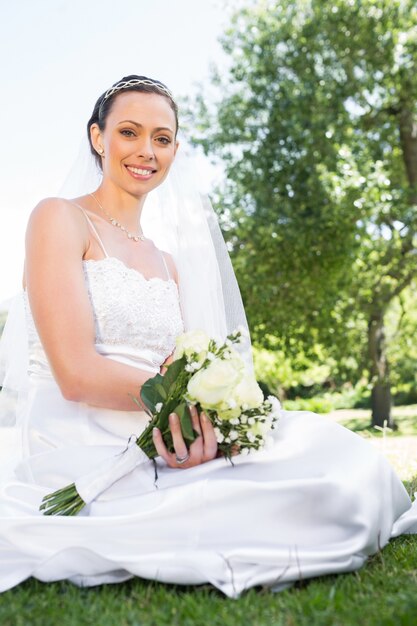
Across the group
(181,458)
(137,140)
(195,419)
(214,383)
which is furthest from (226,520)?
(137,140)

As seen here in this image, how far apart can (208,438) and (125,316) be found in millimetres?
965

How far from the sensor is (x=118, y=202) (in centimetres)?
403

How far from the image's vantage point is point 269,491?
→ 2865mm

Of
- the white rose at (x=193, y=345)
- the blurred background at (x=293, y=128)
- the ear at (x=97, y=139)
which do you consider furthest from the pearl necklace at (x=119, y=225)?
the blurred background at (x=293, y=128)

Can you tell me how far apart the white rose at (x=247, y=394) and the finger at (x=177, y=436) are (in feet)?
0.83

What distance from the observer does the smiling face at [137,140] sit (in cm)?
387

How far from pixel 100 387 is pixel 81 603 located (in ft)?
3.16

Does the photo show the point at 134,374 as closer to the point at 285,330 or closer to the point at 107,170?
the point at 107,170

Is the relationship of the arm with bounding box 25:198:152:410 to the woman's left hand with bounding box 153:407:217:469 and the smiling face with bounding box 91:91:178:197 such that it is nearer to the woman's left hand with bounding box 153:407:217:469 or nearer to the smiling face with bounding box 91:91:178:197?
the woman's left hand with bounding box 153:407:217:469

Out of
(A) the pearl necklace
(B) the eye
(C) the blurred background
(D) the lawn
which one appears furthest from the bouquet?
(C) the blurred background

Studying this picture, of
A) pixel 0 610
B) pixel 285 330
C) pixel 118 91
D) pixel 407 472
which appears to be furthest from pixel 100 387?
pixel 285 330

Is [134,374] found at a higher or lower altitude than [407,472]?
higher

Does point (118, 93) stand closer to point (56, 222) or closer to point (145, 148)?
point (145, 148)

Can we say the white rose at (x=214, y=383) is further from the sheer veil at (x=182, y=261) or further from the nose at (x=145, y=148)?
the nose at (x=145, y=148)
